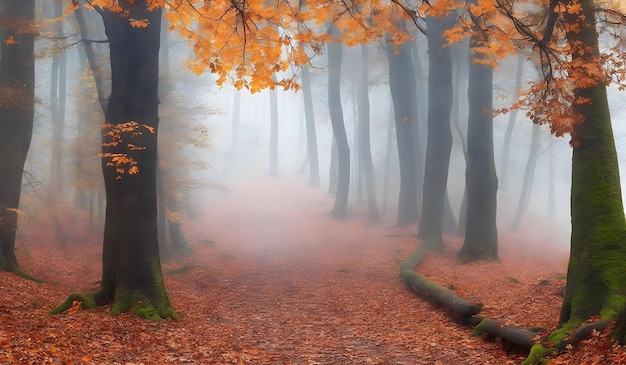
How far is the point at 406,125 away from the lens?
23.6 m

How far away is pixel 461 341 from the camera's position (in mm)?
8195

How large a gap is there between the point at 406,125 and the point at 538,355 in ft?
59.3

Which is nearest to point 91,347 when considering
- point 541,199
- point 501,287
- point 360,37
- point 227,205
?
point 360,37

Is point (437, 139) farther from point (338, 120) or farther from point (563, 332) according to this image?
point (563, 332)

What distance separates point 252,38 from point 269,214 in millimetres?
26387

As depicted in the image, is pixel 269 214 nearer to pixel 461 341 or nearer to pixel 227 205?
pixel 227 205

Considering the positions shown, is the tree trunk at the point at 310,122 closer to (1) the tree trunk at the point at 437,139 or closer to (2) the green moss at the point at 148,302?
(1) the tree trunk at the point at 437,139

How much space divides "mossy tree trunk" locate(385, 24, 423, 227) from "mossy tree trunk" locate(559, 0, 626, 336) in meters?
15.0

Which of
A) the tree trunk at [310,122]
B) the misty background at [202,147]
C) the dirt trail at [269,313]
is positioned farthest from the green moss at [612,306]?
the tree trunk at [310,122]

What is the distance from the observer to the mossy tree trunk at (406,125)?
897 inches

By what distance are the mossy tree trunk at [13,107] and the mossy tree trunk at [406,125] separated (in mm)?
14472

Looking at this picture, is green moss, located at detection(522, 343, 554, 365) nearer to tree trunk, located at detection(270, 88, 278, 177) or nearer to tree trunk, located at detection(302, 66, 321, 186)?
tree trunk, located at detection(302, 66, 321, 186)

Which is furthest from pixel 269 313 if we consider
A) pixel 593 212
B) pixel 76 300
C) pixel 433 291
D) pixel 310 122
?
pixel 310 122

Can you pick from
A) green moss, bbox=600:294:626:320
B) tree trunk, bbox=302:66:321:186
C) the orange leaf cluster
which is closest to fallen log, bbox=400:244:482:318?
green moss, bbox=600:294:626:320
